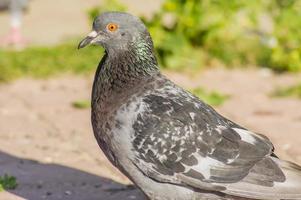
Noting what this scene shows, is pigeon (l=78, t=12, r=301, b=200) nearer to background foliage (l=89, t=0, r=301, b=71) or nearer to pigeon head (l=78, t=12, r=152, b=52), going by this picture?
pigeon head (l=78, t=12, r=152, b=52)

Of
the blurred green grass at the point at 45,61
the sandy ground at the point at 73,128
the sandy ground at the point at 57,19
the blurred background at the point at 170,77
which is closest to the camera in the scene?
the sandy ground at the point at 73,128

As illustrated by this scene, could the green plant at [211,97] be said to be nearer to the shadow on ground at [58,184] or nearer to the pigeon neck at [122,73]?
the shadow on ground at [58,184]

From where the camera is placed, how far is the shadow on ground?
20.8 feet

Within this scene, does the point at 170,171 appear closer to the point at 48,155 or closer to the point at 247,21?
the point at 48,155

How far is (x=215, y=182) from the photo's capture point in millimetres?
5367

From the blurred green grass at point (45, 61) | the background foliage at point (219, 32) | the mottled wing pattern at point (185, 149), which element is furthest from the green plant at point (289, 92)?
the mottled wing pattern at point (185, 149)

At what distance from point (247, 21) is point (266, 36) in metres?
0.67

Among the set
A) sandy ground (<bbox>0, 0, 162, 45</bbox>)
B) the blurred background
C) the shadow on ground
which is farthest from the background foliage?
the shadow on ground

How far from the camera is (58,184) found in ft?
21.5

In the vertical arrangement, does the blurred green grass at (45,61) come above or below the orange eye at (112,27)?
above

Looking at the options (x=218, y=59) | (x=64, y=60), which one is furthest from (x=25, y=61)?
(x=218, y=59)

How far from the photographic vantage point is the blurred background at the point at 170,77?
7320 millimetres

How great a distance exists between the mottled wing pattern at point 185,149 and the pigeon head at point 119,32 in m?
0.41

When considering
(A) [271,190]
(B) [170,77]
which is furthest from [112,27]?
(B) [170,77]
